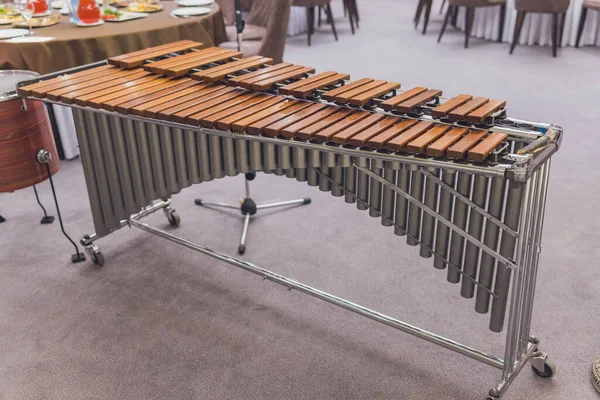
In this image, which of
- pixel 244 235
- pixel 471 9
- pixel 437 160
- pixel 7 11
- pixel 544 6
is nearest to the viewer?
pixel 437 160

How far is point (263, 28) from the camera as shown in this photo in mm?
4688

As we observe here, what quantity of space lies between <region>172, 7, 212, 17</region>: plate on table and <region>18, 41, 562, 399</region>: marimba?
4.28ft

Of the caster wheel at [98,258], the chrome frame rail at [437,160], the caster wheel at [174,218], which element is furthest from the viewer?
the caster wheel at [174,218]

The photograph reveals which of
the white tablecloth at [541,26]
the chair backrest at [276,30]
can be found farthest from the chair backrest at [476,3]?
the chair backrest at [276,30]

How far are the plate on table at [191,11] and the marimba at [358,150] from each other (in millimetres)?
1305

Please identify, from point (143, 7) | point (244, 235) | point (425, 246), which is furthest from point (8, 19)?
point (425, 246)

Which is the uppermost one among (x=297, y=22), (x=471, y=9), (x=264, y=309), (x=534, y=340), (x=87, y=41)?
(x=87, y=41)

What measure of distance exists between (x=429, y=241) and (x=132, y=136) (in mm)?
1180

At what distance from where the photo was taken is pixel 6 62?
3146mm

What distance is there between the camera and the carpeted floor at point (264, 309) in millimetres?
2092

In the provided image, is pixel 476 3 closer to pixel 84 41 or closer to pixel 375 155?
pixel 84 41

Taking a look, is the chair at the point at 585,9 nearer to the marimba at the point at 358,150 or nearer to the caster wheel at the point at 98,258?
the marimba at the point at 358,150

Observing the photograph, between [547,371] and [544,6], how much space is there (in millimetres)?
4747

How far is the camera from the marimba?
173 centimetres
